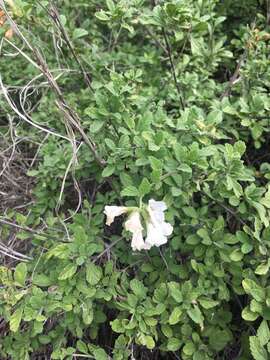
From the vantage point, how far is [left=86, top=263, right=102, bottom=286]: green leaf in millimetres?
1476

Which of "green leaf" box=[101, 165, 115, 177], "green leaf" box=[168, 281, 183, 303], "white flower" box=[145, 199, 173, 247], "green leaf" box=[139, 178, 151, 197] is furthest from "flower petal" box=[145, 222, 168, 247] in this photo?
"green leaf" box=[101, 165, 115, 177]

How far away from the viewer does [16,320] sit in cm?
146

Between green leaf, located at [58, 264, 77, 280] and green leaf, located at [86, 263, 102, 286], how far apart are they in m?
0.05

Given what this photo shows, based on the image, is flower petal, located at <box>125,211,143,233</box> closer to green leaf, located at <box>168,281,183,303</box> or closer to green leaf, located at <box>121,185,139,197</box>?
green leaf, located at <box>121,185,139,197</box>

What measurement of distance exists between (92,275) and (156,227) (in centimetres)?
34

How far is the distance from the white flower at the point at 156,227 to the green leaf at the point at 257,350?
1.31 ft

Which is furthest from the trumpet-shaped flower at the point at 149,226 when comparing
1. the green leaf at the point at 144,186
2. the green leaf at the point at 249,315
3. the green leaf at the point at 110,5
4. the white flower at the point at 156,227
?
the green leaf at the point at 110,5

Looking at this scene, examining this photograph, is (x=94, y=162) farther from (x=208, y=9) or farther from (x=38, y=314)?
(x=208, y=9)

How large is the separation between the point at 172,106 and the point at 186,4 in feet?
1.62

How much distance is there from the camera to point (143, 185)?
139cm

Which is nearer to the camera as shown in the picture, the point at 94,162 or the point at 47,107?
the point at 94,162

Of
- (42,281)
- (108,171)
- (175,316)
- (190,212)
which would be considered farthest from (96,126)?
(175,316)

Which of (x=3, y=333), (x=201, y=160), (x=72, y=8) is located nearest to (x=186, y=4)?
(x=201, y=160)

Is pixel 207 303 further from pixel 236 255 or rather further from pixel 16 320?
pixel 16 320
